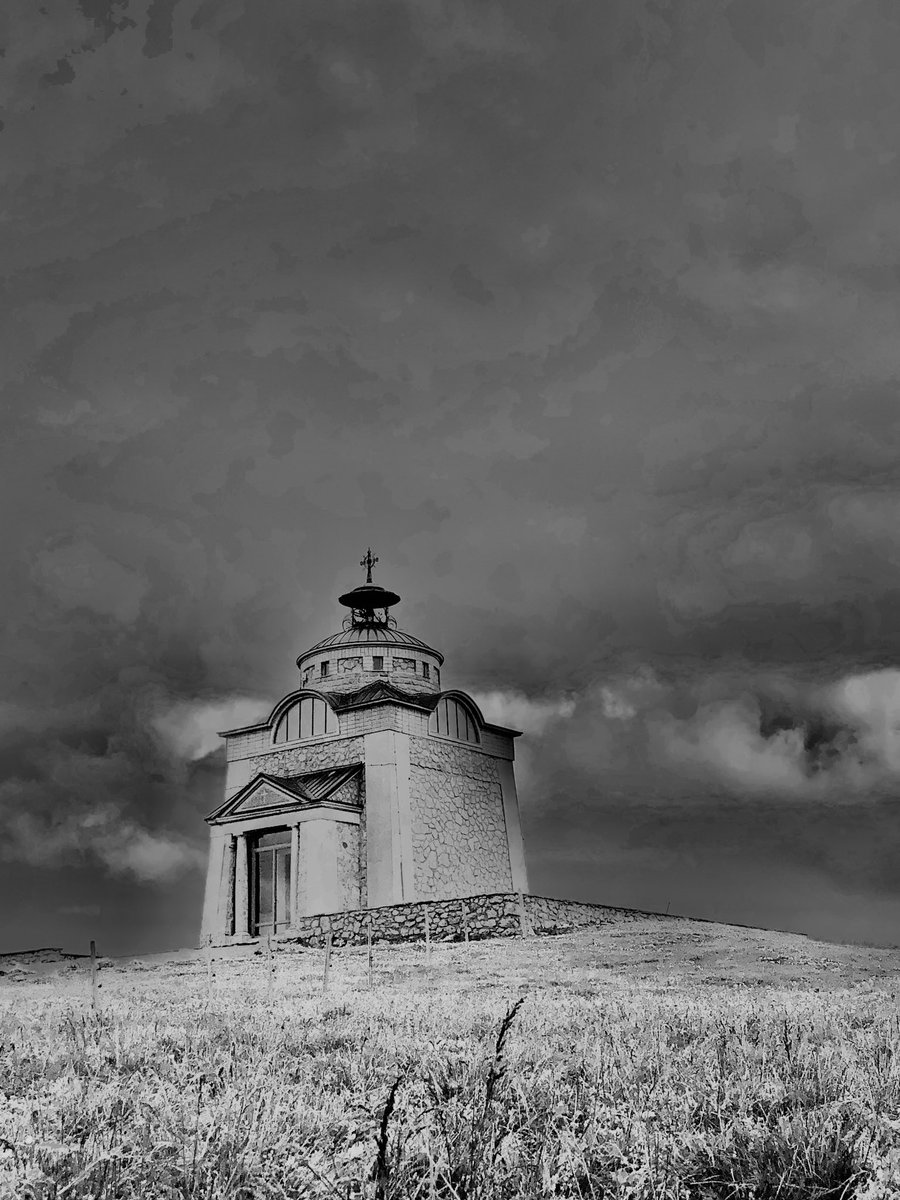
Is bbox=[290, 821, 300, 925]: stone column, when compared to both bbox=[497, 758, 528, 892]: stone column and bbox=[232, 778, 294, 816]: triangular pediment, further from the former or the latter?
bbox=[497, 758, 528, 892]: stone column

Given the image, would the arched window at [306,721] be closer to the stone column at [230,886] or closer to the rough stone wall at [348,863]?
the rough stone wall at [348,863]

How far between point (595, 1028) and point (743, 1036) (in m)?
1.16

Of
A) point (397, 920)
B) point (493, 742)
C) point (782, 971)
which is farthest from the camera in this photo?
point (493, 742)

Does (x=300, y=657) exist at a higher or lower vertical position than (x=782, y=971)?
higher

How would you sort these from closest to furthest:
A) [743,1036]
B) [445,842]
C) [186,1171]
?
[186,1171] → [743,1036] → [445,842]

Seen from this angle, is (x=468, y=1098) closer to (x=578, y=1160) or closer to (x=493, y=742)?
(x=578, y=1160)

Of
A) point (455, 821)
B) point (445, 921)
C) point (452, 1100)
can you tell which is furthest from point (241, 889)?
point (452, 1100)

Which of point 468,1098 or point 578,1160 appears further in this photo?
point 468,1098

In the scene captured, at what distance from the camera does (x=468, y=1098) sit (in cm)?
434

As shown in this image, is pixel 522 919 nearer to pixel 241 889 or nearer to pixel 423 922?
pixel 423 922

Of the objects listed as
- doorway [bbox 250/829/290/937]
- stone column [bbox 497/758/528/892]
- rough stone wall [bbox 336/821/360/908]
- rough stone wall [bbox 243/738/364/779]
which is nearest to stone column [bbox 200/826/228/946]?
doorway [bbox 250/829/290/937]

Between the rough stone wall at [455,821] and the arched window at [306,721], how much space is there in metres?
3.53

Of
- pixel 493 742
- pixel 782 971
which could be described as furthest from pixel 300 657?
pixel 782 971

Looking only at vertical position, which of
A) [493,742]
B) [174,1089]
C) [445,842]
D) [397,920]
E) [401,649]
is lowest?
[174,1089]
